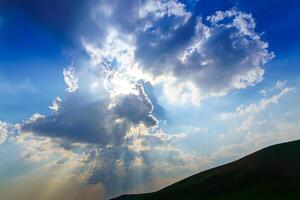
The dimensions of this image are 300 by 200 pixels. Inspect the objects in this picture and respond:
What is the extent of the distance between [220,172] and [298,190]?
32.5 metres

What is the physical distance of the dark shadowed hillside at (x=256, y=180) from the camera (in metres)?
70.3

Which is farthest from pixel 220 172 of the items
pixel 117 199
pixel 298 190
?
pixel 117 199

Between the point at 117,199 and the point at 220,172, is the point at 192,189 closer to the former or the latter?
the point at 220,172

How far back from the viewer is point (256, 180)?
79.6 metres

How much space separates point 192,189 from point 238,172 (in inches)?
513

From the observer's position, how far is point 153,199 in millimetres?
99812

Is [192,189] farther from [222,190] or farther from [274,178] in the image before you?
[274,178]

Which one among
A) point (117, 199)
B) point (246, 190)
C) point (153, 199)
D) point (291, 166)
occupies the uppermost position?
point (117, 199)

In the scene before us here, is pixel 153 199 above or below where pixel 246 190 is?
above

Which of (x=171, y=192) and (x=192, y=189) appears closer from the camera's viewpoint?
(x=192, y=189)

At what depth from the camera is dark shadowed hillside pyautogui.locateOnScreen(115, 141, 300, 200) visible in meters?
70.3

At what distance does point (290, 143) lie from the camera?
344 feet

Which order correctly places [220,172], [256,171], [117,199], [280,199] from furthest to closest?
[117,199], [220,172], [256,171], [280,199]

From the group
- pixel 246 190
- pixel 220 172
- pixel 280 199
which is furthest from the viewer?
pixel 220 172
